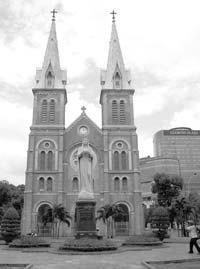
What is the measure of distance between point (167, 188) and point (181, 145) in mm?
81641

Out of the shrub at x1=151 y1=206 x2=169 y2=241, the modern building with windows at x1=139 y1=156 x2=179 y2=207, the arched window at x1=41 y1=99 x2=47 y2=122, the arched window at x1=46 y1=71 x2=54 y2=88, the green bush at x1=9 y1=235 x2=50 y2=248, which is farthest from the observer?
the modern building with windows at x1=139 y1=156 x2=179 y2=207

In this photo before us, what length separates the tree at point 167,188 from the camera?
44.4 meters

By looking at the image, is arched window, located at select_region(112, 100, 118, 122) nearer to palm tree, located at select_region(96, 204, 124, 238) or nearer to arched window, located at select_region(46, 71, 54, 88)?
arched window, located at select_region(46, 71, 54, 88)

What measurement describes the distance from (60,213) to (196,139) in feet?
319

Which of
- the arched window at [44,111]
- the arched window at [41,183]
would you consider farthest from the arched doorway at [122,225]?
the arched window at [44,111]

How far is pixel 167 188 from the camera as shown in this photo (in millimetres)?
44469

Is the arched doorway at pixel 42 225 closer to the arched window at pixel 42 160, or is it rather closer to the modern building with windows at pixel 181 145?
the arched window at pixel 42 160

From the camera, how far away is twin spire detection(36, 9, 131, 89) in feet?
165

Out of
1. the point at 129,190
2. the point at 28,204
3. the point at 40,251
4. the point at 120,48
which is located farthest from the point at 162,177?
the point at 40,251

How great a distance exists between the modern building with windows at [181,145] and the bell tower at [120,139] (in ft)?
234

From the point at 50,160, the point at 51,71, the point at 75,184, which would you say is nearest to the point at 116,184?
the point at 75,184

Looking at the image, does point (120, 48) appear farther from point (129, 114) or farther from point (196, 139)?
point (196, 139)

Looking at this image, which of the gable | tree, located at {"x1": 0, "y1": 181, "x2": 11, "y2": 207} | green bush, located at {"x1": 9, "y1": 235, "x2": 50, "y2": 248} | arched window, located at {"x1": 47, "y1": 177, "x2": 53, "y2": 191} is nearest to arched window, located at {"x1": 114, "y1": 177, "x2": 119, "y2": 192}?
the gable

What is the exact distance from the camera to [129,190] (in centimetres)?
4412
